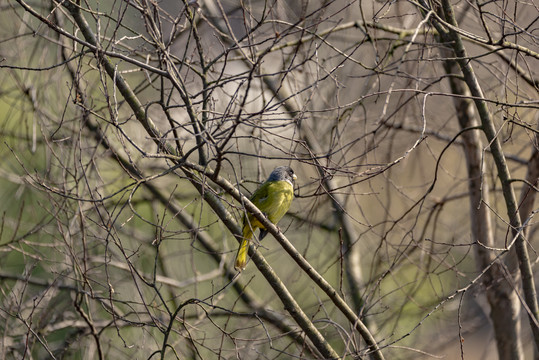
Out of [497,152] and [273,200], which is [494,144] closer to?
[497,152]

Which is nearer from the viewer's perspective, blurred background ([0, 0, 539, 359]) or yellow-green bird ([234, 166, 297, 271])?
blurred background ([0, 0, 539, 359])

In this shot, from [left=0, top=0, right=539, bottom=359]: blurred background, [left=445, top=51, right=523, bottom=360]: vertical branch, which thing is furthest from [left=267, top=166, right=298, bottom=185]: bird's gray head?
[left=445, top=51, right=523, bottom=360]: vertical branch

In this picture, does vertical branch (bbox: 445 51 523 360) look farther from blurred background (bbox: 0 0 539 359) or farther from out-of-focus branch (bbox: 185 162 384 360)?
out-of-focus branch (bbox: 185 162 384 360)

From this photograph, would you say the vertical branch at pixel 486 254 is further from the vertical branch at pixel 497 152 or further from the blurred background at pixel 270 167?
the vertical branch at pixel 497 152

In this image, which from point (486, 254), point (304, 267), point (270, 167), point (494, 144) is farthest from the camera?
point (270, 167)

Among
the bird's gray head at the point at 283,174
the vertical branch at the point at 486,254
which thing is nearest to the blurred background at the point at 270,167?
the vertical branch at the point at 486,254

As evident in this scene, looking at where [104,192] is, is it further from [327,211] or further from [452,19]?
[452,19]

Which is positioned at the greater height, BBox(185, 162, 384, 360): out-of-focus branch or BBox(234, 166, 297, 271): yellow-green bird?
BBox(234, 166, 297, 271): yellow-green bird

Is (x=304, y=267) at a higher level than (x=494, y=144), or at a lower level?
lower

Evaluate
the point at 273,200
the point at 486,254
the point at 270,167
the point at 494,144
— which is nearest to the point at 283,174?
the point at 273,200

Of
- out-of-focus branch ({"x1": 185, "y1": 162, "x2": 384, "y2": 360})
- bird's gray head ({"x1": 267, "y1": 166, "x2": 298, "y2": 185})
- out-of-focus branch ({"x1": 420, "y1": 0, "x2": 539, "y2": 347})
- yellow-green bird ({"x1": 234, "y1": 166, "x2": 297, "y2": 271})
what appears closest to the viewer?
out-of-focus branch ({"x1": 185, "y1": 162, "x2": 384, "y2": 360})

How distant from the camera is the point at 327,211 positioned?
7.44m

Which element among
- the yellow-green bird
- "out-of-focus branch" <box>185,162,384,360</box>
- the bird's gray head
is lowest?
"out-of-focus branch" <box>185,162,384,360</box>

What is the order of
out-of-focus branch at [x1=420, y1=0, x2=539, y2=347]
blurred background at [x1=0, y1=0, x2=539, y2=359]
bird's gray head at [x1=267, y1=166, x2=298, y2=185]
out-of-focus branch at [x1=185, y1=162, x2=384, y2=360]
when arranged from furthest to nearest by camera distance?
bird's gray head at [x1=267, y1=166, x2=298, y2=185]
out-of-focus branch at [x1=420, y1=0, x2=539, y2=347]
blurred background at [x1=0, y1=0, x2=539, y2=359]
out-of-focus branch at [x1=185, y1=162, x2=384, y2=360]
